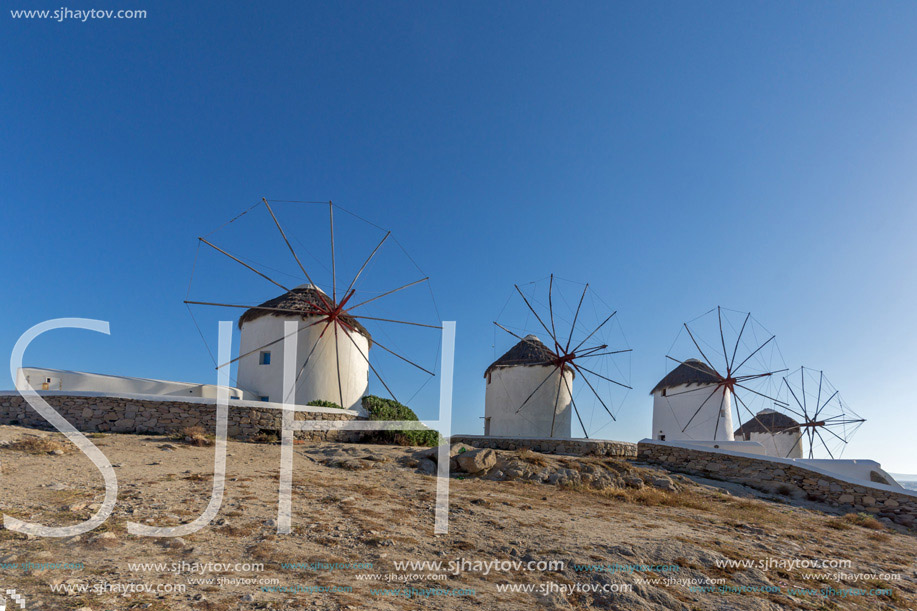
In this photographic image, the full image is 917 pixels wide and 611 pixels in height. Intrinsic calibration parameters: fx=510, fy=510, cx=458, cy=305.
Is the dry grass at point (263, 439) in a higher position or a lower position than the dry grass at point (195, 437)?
lower

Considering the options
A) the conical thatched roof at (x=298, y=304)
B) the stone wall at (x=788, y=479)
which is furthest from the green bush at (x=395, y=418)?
the stone wall at (x=788, y=479)

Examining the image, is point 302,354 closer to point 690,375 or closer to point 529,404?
point 529,404

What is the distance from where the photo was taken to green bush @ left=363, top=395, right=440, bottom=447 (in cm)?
1594

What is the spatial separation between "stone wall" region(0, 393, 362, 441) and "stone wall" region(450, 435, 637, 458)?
7308mm

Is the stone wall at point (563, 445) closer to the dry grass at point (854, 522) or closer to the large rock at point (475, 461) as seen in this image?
the large rock at point (475, 461)

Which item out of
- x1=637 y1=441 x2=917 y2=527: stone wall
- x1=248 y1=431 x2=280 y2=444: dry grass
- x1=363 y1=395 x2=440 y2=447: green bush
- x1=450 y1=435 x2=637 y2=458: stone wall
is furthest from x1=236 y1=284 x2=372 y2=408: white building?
x1=637 y1=441 x2=917 y2=527: stone wall

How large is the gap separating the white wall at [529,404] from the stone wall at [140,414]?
1391 cm

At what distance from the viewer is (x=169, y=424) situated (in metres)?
13.2

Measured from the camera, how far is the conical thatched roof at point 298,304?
64.6ft

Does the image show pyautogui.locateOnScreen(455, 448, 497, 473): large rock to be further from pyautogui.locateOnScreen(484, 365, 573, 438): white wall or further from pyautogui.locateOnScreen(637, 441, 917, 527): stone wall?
pyautogui.locateOnScreen(484, 365, 573, 438): white wall

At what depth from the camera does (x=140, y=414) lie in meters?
13.1

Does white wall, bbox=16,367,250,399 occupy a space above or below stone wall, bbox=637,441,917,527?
above

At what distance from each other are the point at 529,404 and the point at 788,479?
1293cm

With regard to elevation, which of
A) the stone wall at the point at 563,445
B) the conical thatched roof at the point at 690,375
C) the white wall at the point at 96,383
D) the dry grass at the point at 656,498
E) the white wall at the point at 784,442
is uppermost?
the conical thatched roof at the point at 690,375
